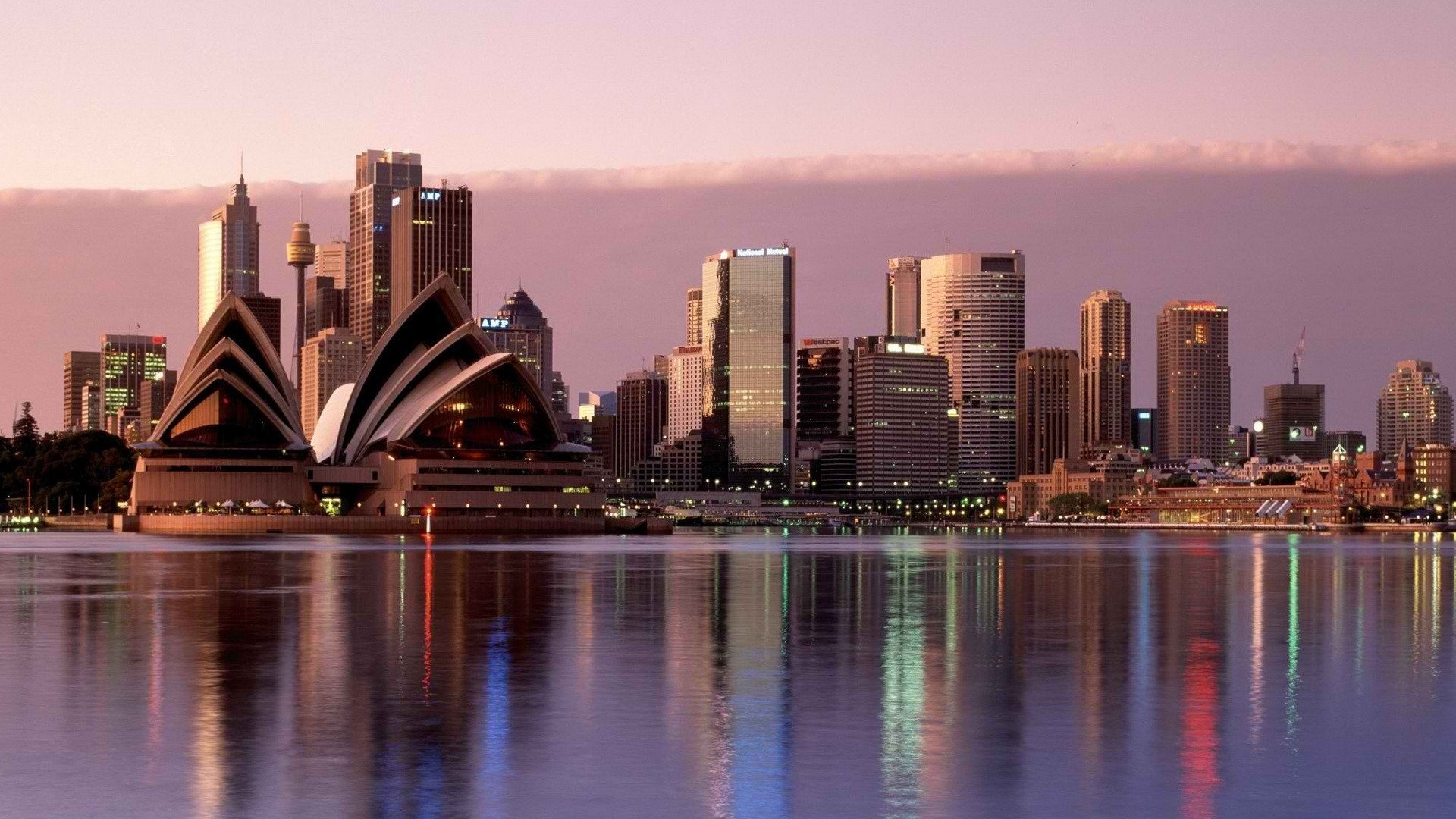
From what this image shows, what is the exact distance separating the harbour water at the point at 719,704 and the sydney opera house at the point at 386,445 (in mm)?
110895

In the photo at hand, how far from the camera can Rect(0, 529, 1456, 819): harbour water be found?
15703 millimetres

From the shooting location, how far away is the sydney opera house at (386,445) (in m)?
158

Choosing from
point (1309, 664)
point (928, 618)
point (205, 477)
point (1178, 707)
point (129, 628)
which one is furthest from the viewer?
point (205, 477)

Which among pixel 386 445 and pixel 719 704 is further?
Answer: pixel 386 445

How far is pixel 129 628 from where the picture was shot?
109 feet

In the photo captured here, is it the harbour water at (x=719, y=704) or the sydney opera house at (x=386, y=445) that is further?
the sydney opera house at (x=386, y=445)

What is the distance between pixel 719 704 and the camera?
21.8 m

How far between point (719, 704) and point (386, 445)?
143 meters

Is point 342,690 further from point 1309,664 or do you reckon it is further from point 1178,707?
point 1309,664

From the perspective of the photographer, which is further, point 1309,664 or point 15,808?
point 1309,664

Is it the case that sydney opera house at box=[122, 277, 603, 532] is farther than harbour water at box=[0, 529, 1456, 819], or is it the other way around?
sydney opera house at box=[122, 277, 603, 532]

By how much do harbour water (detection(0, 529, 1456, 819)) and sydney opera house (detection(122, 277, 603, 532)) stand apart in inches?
4366

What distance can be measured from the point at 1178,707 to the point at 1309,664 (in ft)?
22.0

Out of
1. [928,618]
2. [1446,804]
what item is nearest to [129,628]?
[928,618]
